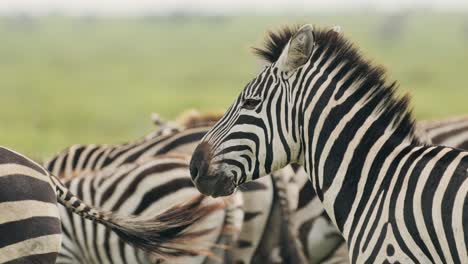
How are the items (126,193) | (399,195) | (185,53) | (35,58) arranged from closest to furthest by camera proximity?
(399,195) → (126,193) → (35,58) → (185,53)

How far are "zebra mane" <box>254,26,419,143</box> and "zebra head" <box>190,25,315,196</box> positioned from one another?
4.3 inches

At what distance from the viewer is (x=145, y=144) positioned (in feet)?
24.7

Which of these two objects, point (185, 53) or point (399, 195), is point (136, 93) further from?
point (399, 195)

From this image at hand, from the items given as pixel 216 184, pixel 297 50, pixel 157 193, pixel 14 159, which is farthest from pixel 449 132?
pixel 14 159

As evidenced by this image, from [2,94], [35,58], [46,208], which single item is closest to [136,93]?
[2,94]

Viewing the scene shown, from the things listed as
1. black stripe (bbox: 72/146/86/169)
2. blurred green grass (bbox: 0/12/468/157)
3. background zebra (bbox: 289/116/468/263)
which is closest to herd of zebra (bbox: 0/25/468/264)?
blurred green grass (bbox: 0/12/468/157)

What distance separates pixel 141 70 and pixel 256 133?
3581 cm

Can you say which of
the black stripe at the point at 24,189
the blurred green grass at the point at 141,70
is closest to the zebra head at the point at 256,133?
the blurred green grass at the point at 141,70

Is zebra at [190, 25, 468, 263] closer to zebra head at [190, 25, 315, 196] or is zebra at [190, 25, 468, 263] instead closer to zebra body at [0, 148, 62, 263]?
zebra head at [190, 25, 315, 196]

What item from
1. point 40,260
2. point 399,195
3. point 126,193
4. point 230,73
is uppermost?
point 230,73

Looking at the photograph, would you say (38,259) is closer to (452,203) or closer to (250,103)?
(250,103)

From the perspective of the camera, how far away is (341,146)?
197 inches

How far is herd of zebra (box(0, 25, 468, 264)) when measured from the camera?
4535 mm

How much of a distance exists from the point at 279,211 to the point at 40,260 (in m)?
2.82
